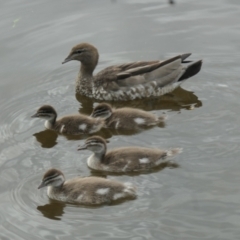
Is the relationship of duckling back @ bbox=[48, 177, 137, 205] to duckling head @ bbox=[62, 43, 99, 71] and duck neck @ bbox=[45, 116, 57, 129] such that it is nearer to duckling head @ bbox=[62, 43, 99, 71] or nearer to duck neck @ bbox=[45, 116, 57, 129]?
duck neck @ bbox=[45, 116, 57, 129]

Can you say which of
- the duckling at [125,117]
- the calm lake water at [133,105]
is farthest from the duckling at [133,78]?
the duckling at [125,117]

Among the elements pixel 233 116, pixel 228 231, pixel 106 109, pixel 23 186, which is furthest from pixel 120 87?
pixel 228 231

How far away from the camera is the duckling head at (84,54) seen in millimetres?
11406

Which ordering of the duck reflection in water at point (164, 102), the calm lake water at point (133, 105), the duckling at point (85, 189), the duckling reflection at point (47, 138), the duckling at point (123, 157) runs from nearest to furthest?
1. the calm lake water at point (133, 105)
2. the duckling at point (85, 189)
3. the duckling at point (123, 157)
4. the duckling reflection at point (47, 138)
5. the duck reflection in water at point (164, 102)

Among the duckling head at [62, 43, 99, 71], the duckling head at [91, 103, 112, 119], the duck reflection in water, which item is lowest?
the duck reflection in water

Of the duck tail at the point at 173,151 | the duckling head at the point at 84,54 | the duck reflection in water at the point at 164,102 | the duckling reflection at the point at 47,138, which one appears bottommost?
the duck reflection in water at the point at 164,102

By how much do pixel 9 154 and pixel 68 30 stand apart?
11.7ft

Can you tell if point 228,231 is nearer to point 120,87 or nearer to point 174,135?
point 174,135

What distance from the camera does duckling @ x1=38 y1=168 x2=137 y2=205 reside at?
28.1 feet

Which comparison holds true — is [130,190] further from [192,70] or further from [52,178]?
[192,70]

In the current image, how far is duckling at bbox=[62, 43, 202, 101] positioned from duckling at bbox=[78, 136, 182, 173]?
1.98 metres

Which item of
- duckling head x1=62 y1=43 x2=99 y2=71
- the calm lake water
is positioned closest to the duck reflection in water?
the calm lake water

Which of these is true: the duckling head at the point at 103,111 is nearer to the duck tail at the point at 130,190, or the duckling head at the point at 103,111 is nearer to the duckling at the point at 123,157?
the duckling at the point at 123,157

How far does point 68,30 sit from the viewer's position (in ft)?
41.9
